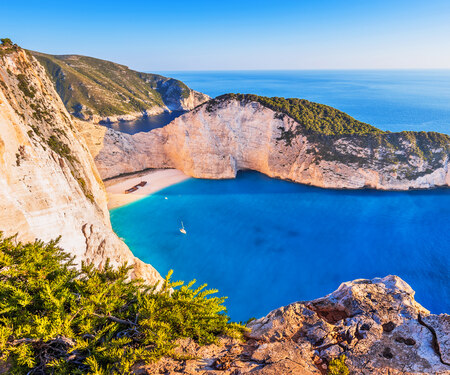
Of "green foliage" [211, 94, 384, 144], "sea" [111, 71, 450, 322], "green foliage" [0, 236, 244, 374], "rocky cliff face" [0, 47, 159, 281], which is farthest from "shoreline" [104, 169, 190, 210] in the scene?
"green foliage" [0, 236, 244, 374]

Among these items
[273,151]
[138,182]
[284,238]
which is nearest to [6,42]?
[138,182]

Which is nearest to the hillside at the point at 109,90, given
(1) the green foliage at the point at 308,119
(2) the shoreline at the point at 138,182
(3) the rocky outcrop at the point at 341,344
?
(2) the shoreline at the point at 138,182

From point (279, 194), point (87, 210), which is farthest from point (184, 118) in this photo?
point (87, 210)

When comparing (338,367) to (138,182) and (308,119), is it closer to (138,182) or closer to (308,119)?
(138,182)

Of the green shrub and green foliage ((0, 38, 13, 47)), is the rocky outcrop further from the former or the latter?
the green shrub

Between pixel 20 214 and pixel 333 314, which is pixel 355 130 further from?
pixel 20 214

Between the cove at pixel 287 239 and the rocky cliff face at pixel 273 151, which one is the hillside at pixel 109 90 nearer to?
the rocky cliff face at pixel 273 151
